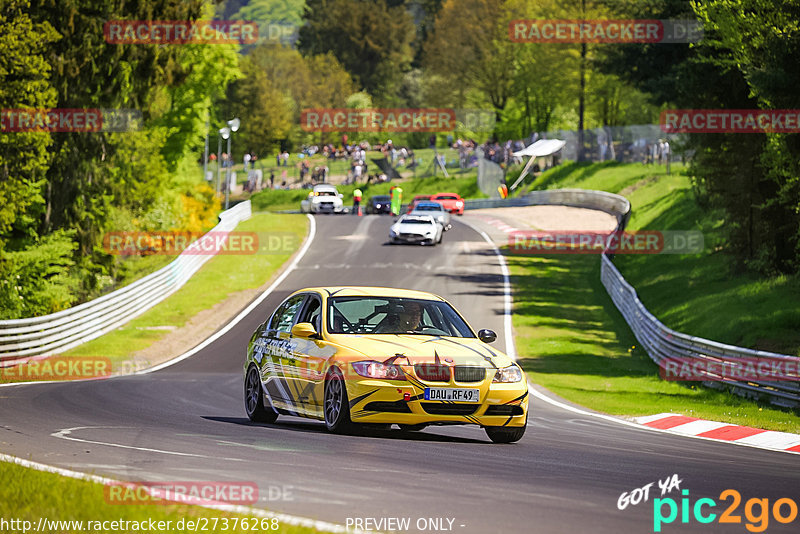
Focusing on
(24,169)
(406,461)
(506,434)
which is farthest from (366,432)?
(24,169)

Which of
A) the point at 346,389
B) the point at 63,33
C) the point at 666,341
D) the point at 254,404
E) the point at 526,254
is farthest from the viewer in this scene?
the point at 526,254

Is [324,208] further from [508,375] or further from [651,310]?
[508,375]

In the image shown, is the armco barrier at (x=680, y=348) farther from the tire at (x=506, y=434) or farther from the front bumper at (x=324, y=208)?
the front bumper at (x=324, y=208)

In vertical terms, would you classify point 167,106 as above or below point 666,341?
above

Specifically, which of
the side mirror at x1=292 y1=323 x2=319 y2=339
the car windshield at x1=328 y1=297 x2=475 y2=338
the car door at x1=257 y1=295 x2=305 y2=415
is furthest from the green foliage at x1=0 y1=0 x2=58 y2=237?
the side mirror at x1=292 y1=323 x2=319 y2=339

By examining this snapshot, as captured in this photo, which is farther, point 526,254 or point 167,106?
point 167,106

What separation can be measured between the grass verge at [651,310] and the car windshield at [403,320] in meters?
5.84

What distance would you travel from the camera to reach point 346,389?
1141 cm

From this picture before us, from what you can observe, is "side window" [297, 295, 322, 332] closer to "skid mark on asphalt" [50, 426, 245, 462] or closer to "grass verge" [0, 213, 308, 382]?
"skid mark on asphalt" [50, 426, 245, 462]

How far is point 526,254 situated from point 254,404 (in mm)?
38008

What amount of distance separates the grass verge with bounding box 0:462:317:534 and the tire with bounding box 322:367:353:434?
3.86m

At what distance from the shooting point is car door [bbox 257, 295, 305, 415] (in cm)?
1284

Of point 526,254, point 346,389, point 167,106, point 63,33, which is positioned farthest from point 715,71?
point 167,106

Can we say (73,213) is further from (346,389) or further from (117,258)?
(346,389)
